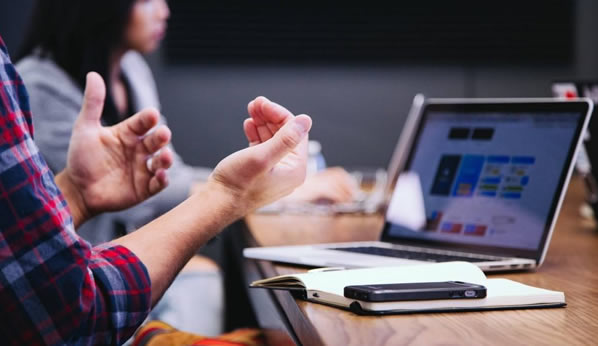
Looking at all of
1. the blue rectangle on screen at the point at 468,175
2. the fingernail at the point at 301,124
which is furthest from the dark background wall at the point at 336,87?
the fingernail at the point at 301,124

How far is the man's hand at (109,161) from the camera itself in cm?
144

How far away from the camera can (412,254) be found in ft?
4.30

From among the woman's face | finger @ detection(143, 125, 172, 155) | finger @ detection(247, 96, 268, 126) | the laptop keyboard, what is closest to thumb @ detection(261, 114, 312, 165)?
finger @ detection(247, 96, 268, 126)

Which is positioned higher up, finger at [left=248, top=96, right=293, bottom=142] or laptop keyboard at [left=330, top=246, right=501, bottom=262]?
finger at [left=248, top=96, right=293, bottom=142]

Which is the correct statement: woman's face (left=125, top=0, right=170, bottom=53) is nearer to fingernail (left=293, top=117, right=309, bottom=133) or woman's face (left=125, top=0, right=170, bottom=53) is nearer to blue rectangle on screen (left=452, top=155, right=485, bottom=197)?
blue rectangle on screen (left=452, top=155, right=485, bottom=197)

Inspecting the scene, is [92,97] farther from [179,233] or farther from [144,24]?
[144,24]

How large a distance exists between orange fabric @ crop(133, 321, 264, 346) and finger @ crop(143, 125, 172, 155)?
13.5 inches

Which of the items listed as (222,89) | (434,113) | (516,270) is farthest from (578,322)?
(222,89)

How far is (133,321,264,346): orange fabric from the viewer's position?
1.13 meters

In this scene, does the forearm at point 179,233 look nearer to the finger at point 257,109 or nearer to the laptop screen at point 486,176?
the finger at point 257,109

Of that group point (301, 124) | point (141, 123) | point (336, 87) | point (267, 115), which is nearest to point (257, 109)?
point (267, 115)

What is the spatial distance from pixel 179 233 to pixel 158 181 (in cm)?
40

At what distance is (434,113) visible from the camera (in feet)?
5.11

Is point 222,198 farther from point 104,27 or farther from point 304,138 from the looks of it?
point 104,27
